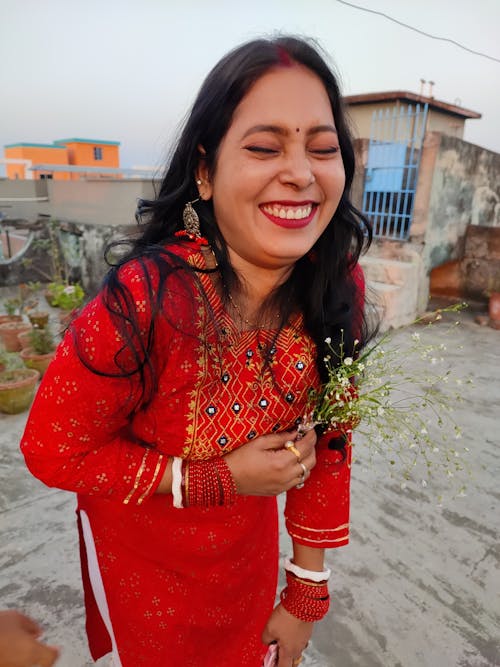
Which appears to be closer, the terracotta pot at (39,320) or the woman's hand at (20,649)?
the woman's hand at (20,649)

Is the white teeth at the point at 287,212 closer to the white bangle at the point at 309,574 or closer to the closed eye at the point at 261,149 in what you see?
the closed eye at the point at 261,149

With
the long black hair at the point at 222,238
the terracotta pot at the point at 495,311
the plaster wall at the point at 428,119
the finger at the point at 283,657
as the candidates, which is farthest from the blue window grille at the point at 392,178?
the finger at the point at 283,657

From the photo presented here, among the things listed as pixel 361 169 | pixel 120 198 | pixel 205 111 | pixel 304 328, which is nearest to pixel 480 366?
pixel 361 169

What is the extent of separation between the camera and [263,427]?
44.3 inches

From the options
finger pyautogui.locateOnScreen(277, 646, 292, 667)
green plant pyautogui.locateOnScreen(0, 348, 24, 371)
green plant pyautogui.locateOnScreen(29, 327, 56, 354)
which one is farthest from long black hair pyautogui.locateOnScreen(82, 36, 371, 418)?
green plant pyautogui.locateOnScreen(29, 327, 56, 354)

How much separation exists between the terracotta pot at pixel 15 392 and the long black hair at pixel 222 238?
2997 millimetres

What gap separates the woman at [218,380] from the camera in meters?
0.99

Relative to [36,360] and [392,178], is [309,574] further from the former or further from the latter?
[392,178]

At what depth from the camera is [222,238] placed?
1157 millimetres

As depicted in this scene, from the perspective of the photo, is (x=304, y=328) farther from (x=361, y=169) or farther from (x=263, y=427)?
(x=361, y=169)

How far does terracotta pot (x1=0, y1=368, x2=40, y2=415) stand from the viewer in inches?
149

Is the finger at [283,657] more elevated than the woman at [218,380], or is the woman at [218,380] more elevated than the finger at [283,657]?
the woman at [218,380]

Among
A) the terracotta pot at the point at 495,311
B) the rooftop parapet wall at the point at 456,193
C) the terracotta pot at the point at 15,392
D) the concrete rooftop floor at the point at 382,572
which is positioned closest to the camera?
the concrete rooftop floor at the point at 382,572

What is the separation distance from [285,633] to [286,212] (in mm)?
1164
